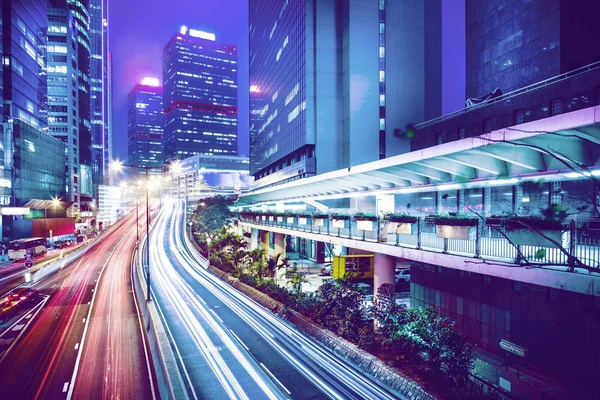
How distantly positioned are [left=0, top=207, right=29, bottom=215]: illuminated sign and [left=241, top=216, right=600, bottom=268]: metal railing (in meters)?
61.9

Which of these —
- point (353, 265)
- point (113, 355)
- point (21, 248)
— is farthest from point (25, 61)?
point (353, 265)

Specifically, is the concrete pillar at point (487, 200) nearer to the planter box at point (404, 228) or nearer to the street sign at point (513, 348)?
the street sign at point (513, 348)

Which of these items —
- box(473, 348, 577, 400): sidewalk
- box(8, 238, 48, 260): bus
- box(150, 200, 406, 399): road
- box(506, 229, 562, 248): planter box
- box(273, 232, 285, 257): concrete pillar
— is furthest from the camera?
box(8, 238, 48, 260): bus

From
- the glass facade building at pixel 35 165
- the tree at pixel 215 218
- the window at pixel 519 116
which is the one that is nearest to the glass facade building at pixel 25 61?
the glass facade building at pixel 35 165

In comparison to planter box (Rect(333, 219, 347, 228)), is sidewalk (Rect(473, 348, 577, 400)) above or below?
below

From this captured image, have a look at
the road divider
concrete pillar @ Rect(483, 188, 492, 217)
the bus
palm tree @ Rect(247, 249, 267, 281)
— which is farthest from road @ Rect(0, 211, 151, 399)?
concrete pillar @ Rect(483, 188, 492, 217)

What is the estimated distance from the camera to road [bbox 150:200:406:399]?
13.1 meters

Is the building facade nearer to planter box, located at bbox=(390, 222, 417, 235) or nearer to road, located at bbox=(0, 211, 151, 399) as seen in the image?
road, located at bbox=(0, 211, 151, 399)

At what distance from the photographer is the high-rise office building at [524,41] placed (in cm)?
2711

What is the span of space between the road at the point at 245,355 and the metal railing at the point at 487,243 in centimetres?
601

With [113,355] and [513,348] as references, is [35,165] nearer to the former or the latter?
[113,355]

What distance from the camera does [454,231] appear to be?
1236cm

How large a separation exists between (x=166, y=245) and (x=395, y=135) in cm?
4538

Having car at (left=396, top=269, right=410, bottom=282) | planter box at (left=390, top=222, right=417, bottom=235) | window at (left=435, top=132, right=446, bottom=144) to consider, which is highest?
window at (left=435, top=132, right=446, bottom=144)
